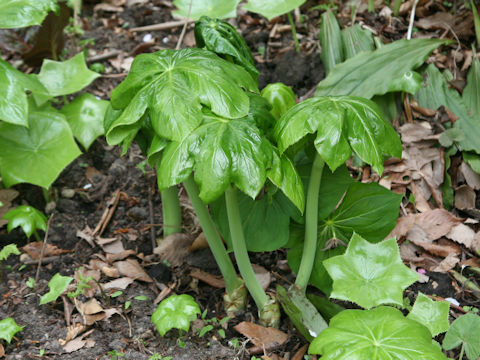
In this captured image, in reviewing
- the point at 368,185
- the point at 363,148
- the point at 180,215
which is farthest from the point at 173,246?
the point at 363,148

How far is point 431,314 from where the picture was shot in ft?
5.02

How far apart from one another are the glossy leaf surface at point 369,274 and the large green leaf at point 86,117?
126cm

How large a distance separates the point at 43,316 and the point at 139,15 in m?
2.00

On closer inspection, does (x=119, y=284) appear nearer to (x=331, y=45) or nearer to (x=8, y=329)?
(x=8, y=329)

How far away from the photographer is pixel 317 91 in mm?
2469

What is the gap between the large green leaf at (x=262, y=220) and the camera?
5.72 ft

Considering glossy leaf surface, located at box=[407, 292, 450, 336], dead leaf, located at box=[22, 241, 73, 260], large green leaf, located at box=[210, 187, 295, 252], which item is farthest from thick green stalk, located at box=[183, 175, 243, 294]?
dead leaf, located at box=[22, 241, 73, 260]

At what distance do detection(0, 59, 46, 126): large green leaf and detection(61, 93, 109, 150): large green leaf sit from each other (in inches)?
13.8

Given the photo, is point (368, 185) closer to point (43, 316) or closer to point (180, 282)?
point (180, 282)

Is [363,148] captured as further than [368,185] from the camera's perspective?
No

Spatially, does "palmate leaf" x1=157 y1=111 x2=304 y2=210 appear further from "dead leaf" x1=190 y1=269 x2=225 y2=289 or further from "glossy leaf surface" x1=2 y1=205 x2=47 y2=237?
"glossy leaf surface" x1=2 y1=205 x2=47 y2=237

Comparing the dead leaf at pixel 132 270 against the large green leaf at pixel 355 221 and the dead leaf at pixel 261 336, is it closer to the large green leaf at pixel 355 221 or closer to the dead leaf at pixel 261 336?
the dead leaf at pixel 261 336

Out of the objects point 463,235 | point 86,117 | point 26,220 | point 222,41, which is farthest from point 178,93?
point 463,235

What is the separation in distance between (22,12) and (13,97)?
1.10 ft
